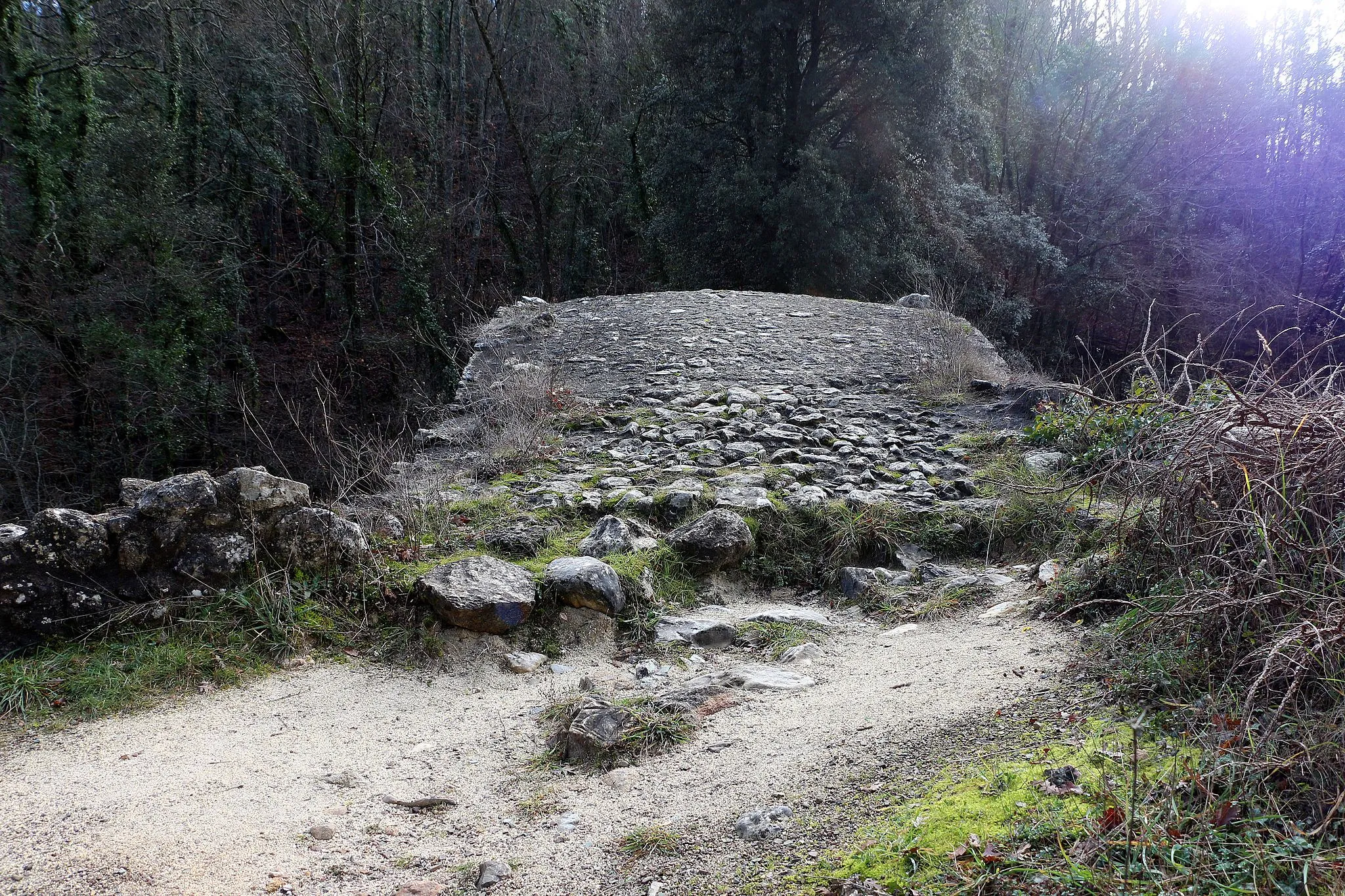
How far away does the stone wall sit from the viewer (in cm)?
332

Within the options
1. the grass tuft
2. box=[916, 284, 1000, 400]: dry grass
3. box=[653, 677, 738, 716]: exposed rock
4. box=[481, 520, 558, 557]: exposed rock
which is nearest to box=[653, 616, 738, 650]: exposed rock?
box=[653, 677, 738, 716]: exposed rock

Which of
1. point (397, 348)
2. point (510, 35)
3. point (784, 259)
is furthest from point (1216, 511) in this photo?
point (510, 35)

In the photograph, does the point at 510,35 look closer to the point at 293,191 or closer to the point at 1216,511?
the point at 293,191

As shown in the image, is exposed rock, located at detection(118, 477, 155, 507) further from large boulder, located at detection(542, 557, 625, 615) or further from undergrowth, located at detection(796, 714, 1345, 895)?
undergrowth, located at detection(796, 714, 1345, 895)

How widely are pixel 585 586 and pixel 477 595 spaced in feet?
1.56

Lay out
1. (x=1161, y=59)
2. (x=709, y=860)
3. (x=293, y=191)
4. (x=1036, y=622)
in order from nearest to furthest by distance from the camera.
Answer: (x=709, y=860), (x=1036, y=622), (x=293, y=191), (x=1161, y=59)

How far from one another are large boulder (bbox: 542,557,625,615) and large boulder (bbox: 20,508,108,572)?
1.78 metres

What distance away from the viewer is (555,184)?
21.8 metres

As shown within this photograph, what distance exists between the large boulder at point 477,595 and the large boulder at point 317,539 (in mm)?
378

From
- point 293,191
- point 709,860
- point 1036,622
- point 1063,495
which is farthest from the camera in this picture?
point 293,191

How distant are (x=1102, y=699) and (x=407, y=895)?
195cm

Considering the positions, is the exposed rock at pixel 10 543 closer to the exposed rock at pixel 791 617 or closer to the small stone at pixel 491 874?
the small stone at pixel 491 874

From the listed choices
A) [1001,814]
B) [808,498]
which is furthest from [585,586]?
[1001,814]

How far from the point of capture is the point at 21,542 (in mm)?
3350
